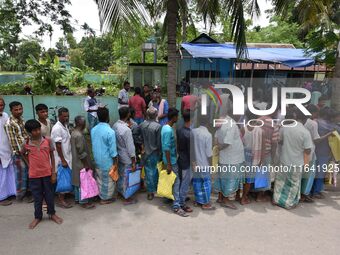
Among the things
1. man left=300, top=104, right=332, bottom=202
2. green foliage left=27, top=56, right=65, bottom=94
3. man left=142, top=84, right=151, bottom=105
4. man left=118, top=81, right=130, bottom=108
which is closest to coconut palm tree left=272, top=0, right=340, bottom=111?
man left=300, top=104, right=332, bottom=202

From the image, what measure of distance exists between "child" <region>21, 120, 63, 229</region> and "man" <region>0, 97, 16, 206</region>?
57 cm

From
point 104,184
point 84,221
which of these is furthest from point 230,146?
point 84,221

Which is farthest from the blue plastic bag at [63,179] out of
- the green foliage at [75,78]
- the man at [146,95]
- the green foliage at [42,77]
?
the green foliage at [75,78]

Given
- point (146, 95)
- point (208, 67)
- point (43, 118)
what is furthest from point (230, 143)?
point (208, 67)

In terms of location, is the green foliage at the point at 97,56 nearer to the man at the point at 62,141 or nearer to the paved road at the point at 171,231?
the man at the point at 62,141

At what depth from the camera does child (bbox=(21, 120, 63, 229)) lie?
12.0 feet

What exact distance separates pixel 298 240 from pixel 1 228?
11.4 feet

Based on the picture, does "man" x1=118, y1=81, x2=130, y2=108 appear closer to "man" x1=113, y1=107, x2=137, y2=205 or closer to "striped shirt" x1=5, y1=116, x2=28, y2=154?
"man" x1=113, y1=107, x2=137, y2=205

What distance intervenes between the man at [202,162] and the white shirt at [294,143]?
3.46 feet

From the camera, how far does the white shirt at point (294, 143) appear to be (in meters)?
4.23

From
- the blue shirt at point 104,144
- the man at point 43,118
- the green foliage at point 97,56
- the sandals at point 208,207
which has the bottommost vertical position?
the sandals at point 208,207

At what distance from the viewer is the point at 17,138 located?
13.7 feet

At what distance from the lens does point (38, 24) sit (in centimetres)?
970

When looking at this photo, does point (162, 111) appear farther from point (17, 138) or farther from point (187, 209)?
point (17, 138)
